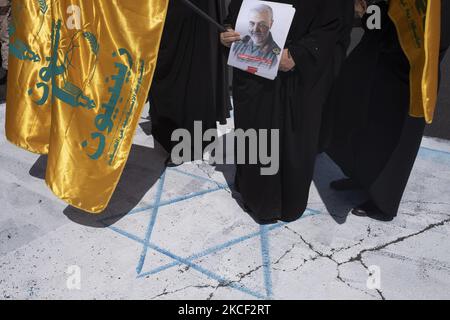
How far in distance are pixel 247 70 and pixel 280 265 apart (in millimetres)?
1256

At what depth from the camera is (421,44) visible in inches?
98.4

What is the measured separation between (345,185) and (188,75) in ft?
5.35

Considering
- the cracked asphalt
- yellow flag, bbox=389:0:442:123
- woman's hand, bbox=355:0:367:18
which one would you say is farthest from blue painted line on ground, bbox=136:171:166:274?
woman's hand, bbox=355:0:367:18

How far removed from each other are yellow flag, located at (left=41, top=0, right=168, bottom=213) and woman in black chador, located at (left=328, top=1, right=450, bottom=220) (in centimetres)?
148

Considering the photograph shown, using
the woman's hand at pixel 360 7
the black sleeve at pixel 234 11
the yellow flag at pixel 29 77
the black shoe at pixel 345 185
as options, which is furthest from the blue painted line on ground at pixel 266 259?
the yellow flag at pixel 29 77

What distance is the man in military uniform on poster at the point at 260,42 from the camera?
2609 mm

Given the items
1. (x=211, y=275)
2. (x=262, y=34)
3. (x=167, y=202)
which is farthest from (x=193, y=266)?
(x=262, y=34)

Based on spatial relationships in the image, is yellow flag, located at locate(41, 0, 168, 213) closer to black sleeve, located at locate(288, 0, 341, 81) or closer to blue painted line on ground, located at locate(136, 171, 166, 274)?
blue painted line on ground, located at locate(136, 171, 166, 274)

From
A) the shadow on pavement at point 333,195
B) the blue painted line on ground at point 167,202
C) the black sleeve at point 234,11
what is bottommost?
the blue painted line on ground at point 167,202

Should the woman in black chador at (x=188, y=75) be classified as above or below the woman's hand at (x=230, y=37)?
below

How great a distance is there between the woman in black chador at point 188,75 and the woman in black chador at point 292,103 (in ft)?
2.48

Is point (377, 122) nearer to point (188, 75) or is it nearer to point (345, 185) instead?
point (345, 185)

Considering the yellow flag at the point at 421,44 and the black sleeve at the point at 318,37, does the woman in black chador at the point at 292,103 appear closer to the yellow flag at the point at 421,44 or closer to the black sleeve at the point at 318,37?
the black sleeve at the point at 318,37
